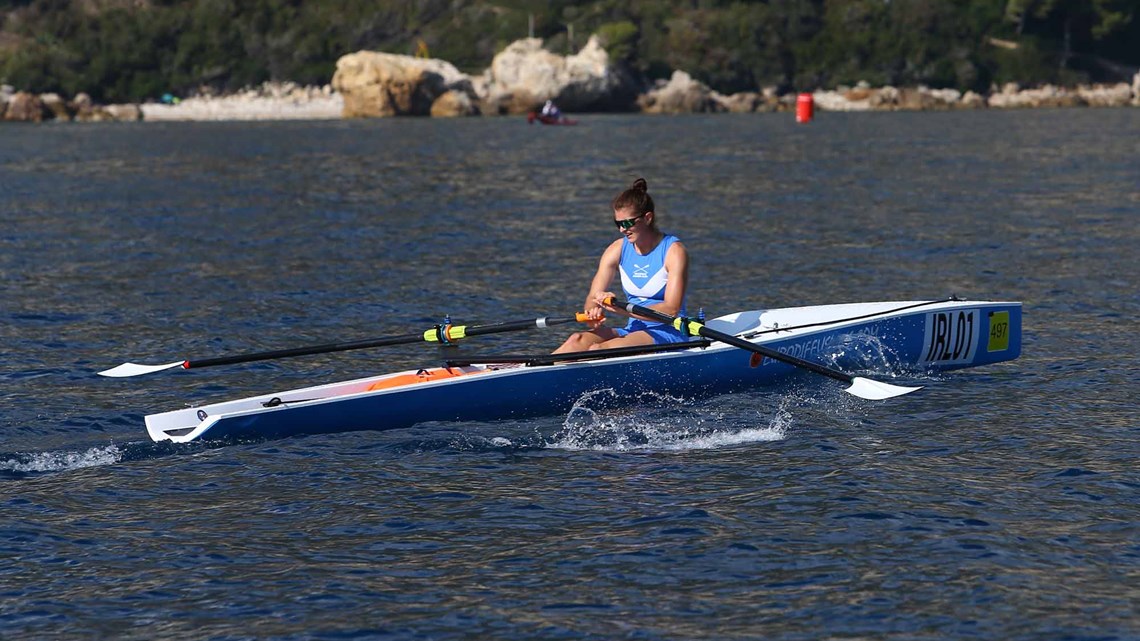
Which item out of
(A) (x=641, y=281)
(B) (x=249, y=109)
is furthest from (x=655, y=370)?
(B) (x=249, y=109)

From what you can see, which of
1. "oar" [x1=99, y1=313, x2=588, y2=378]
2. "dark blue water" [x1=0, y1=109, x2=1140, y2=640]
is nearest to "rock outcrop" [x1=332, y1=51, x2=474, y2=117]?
"dark blue water" [x1=0, y1=109, x2=1140, y2=640]

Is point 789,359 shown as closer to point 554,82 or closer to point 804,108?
point 804,108

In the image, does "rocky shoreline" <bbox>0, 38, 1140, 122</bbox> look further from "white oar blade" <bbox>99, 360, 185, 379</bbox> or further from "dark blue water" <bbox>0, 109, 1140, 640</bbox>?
"white oar blade" <bbox>99, 360, 185, 379</bbox>

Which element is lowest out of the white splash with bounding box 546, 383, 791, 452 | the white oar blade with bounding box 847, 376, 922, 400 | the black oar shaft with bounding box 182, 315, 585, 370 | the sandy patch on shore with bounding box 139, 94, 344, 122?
the white splash with bounding box 546, 383, 791, 452

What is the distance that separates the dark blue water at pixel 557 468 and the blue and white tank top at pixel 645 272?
0.86 meters

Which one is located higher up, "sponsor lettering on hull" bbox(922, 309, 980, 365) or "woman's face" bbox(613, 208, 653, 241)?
"woman's face" bbox(613, 208, 653, 241)

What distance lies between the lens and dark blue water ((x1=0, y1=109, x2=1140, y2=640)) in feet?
23.8

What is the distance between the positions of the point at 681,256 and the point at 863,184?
21665 millimetres

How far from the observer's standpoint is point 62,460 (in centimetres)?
1011

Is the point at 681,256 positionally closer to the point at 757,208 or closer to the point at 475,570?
the point at 475,570

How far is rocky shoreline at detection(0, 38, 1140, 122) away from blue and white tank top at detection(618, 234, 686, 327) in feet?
232

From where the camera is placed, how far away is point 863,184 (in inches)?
1265

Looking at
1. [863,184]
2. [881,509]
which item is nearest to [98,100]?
[863,184]

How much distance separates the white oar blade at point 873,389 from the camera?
36.5ft
